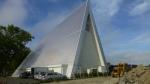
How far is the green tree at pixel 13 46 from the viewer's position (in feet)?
269

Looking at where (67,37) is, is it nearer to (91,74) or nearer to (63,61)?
(63,61)

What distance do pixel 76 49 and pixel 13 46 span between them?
1136 inches

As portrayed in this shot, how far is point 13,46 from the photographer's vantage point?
82.0 metres

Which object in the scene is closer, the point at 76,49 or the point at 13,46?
the point at 76,49

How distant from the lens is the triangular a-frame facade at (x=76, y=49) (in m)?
58.9

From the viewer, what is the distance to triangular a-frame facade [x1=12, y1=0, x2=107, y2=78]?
58.9m

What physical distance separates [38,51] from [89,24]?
58.2 feet

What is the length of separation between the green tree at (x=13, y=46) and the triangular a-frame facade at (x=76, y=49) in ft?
45.4

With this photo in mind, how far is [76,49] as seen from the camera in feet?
193

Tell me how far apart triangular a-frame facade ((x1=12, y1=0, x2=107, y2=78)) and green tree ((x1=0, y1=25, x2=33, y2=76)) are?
13844 mm

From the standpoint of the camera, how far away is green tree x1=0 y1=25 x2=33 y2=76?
81.9 m

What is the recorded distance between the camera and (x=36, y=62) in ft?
231

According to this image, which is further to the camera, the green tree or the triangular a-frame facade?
the green tree

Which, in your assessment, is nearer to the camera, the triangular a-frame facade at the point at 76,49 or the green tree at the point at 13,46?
the triangular a-frame facade at the point at 76,49
